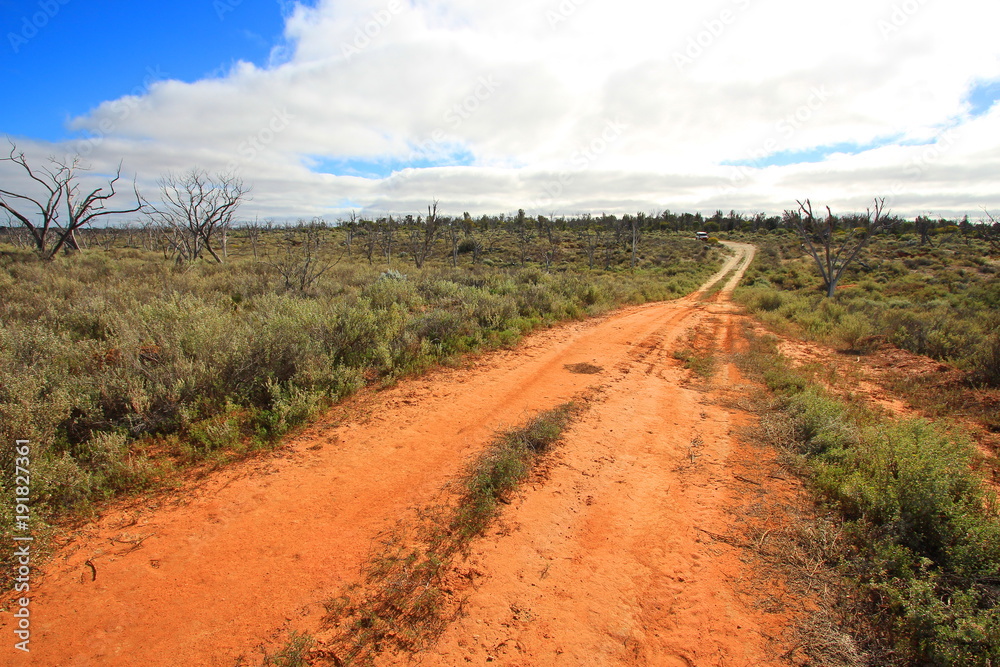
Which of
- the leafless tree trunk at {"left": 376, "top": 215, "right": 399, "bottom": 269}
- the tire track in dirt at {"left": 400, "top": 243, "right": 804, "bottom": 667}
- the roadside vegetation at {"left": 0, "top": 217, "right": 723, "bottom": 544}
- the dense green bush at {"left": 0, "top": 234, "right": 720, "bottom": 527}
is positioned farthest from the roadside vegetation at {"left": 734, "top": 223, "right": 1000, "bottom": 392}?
the leafless tree trunk at {"left": 376, "top": 215, "right": 399, "bottom": 269}

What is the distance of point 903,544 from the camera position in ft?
11.0

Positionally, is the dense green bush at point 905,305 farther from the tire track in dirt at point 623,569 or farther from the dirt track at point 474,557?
the dirt track at point 474,557

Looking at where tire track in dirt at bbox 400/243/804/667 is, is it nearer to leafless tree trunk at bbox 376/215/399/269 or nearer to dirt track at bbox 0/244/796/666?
dirt track at bbox 0/244/796/666

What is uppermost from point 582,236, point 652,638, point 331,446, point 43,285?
point 582,236

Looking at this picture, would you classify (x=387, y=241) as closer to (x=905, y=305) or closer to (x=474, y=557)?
(x=905, y=305)

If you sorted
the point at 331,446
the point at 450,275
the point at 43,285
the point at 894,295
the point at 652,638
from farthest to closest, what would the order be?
the point at 894,295 < the point at 450,275 < the point at 43,285 < the point at 331,446 < the point at 652,638

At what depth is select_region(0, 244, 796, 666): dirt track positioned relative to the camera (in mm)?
2676

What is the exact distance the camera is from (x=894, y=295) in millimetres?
21500

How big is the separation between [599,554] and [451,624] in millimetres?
1331

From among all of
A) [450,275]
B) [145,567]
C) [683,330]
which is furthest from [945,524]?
[450,275]

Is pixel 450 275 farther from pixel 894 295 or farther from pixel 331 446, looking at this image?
pixel 894 295

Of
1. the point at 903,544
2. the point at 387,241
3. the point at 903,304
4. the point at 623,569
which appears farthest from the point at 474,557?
the point at 387,241

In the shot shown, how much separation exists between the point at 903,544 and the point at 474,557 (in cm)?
346

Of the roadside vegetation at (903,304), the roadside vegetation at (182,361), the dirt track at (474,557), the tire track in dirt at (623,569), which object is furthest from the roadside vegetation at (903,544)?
the roadside vegetation at (182,361)
